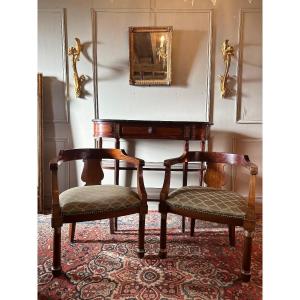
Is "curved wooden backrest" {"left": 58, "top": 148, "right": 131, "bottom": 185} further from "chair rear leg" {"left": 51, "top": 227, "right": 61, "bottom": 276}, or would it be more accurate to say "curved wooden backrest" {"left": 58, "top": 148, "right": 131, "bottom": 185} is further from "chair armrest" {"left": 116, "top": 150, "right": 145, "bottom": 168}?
"chair rear leg" {"left": 51, "top": 227, "right": 61, "bottom": 276}

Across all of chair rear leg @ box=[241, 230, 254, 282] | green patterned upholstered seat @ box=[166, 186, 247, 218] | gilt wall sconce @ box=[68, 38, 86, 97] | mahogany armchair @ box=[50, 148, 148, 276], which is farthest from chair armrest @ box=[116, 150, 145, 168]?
gilt wall sconce @ box=[68, 38, 86, 97]

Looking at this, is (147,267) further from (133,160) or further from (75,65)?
(75,65)

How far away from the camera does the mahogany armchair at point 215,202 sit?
1592mm

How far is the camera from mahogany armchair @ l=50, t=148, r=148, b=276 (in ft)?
5.23

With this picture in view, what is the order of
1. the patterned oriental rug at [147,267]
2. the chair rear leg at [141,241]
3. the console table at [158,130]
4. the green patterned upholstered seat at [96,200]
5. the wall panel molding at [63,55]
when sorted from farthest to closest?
1. the wall panel molding at [63,55]
2. the console table at [158,130]
3. the chair rear leg at [141,241]
4. the green patterned upholstered seat at [96,200]
5. the patterned oriental rug at [147,267]

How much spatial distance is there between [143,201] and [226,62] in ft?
6.05

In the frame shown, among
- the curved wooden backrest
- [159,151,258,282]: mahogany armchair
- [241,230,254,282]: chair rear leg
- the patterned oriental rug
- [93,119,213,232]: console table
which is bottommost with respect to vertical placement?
the patterned oriental rug

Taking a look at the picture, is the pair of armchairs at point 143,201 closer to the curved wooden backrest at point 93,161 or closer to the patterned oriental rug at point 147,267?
the curved wooden backrest at point 93,161

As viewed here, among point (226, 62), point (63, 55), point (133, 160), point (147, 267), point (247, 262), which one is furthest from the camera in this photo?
point (63, 55)

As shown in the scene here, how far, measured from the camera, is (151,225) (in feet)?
8.25

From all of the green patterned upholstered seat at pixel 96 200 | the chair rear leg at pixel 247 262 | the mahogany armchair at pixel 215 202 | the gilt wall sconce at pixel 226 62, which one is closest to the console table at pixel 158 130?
the mahogany armchair at pixel 215 202

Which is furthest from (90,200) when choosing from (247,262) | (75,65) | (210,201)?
(75,65)

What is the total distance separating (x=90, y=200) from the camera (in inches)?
65.7
